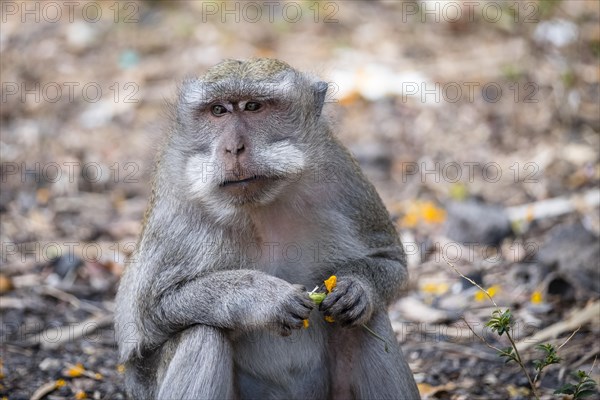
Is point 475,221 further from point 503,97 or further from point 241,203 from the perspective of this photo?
point 241,203

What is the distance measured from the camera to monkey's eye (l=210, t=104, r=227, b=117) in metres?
6.02

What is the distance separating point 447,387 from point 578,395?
2037mm

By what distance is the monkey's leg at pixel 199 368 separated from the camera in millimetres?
5730

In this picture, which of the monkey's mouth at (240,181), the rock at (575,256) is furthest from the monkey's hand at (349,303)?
the rock at (575,256)

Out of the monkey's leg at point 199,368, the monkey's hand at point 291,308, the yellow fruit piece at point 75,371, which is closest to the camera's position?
the monkey's hand at point 291,308

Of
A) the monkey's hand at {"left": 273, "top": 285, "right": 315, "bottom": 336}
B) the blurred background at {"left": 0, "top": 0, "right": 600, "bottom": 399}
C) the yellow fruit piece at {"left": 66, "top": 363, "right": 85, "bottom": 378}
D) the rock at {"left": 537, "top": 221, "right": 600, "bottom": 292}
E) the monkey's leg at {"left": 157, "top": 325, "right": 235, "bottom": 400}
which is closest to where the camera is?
the monkey's hand at {"left": 273, "top": 285, "right": 315, "bottom": 336}

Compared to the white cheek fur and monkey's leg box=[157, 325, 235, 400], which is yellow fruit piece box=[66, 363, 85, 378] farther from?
the white cheek fur

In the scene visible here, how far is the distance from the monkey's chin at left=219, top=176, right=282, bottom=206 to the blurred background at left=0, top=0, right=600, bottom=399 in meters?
1.29

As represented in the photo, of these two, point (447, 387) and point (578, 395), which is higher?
point (578, 395)

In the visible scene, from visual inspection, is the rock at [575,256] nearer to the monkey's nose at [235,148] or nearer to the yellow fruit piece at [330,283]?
the yellow fruit piece at [330,283]

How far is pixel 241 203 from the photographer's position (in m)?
5.83

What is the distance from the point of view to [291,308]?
5602mm

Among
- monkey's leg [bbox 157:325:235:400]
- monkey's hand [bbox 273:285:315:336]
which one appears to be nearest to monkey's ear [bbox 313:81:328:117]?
monkey's hand [bbox 273:285:315:336]

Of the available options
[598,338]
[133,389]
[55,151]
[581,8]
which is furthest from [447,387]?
[581,8]
